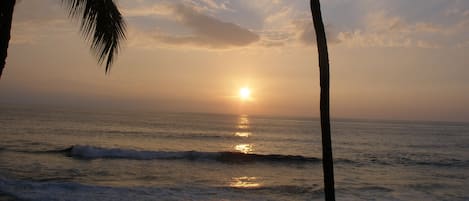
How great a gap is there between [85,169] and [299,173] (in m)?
12.3

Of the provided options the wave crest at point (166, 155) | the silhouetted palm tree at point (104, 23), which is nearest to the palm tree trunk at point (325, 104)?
the silhouetted palm tree at point (104, 23)

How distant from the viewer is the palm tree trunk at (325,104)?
4.93m

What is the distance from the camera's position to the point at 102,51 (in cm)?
580

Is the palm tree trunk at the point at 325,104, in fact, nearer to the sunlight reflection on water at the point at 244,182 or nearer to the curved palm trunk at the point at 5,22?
the curved palm trunk at the point at 5,22

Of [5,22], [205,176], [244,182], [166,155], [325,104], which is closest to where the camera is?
[5,22]

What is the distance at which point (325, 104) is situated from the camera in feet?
16.5

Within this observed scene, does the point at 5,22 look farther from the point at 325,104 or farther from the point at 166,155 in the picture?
the point at 166,155

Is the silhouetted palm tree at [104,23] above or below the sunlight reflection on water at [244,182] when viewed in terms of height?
above

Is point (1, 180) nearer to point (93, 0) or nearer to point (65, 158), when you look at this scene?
point (65, 158)

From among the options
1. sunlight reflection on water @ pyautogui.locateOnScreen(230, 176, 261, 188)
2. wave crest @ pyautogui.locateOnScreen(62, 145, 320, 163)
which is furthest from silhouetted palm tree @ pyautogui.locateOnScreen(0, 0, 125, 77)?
wave crest @ pyautogui.locateOnScreen(62, 145, 320, 163)

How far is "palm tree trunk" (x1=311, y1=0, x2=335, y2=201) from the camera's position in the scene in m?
4.93

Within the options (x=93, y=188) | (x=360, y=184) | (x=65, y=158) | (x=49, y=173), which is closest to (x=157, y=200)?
(x=93, y=188)

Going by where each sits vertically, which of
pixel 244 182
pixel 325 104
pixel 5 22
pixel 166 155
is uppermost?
pixel 5 22

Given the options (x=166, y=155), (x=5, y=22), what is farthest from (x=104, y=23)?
(x=166, y=155)
